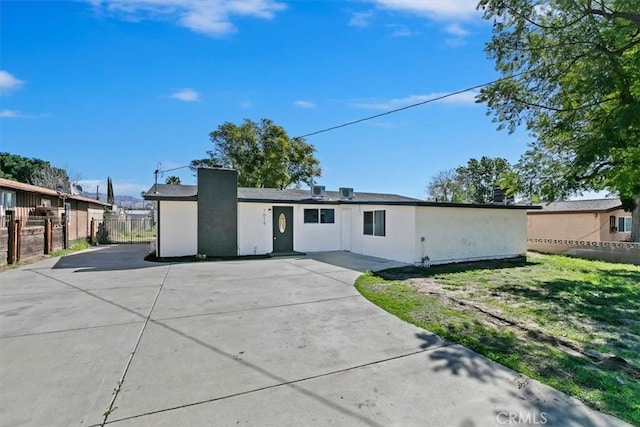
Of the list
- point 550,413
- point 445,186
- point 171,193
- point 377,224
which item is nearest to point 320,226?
point 377,224

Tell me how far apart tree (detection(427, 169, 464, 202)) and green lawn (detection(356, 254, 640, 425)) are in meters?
24.2

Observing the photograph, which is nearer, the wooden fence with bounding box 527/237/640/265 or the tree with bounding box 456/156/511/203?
the wooden fence with bounding box 527/237/640/265

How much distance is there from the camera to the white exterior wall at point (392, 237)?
10828mm

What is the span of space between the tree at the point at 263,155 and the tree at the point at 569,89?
18791mm

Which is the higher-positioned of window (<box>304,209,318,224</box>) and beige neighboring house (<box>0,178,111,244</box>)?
beige neighboring house (<box>0,178,111,244</box>)

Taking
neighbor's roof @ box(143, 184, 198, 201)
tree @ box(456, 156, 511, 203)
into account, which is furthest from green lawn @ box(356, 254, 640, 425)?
tree @ box(456, 156, 511, 203)

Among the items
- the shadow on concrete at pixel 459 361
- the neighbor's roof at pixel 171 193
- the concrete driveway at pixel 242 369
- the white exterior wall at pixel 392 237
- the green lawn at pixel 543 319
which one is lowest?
the green lawn at pixel 543 319

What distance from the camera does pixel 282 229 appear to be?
13.5 m

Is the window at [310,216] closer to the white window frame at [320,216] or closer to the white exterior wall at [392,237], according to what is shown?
the white window frame at [320,216]

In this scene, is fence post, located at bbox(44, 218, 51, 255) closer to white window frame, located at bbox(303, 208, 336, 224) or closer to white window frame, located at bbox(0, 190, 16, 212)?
white window frame, located at bbox(0, 190, 16, 212)

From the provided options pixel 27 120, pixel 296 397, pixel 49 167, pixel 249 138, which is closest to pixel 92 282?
pixel 296 397

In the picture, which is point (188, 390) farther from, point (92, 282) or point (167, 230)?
point (167, 230)

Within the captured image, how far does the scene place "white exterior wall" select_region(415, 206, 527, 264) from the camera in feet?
36.2

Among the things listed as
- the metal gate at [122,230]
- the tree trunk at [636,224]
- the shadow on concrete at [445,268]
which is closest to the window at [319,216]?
the shadow on concrete at [445,268]
